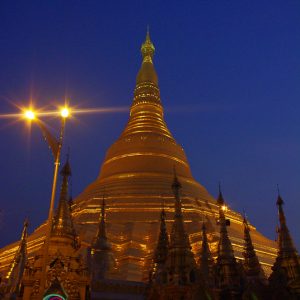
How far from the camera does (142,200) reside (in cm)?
3159

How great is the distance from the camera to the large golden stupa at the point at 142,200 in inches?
1054

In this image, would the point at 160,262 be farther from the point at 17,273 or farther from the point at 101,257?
the point at 17,273

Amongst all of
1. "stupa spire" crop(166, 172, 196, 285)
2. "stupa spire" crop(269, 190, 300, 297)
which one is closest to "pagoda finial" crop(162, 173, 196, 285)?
"stupa spire" crop(166, 172, 196, 285)

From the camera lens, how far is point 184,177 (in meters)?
37.1

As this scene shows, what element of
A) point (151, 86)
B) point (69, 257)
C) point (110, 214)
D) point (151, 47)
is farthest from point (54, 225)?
point (151, 47)

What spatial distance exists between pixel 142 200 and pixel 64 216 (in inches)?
634

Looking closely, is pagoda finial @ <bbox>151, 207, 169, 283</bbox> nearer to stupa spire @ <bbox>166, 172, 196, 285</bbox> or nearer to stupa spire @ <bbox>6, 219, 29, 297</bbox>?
stupa spire @ <bbox>166, 172, 196, 285</bbox>

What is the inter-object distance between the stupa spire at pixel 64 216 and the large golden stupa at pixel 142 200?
27.4 feet

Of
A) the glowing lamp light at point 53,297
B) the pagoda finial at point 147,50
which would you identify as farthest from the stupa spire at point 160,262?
the pagoda finial at point 147,50

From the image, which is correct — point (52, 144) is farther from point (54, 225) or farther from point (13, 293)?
point (13, 293)

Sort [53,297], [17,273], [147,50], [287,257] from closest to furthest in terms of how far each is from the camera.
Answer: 1. [53,297]
2. [287,257]
3. [17,273]
4. [147,50]

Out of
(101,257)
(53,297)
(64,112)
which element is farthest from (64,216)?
(101,257)

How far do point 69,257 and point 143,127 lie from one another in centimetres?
2763

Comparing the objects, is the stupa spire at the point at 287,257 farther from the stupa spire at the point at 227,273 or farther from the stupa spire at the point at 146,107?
the stupa spire at the point at 146,107
